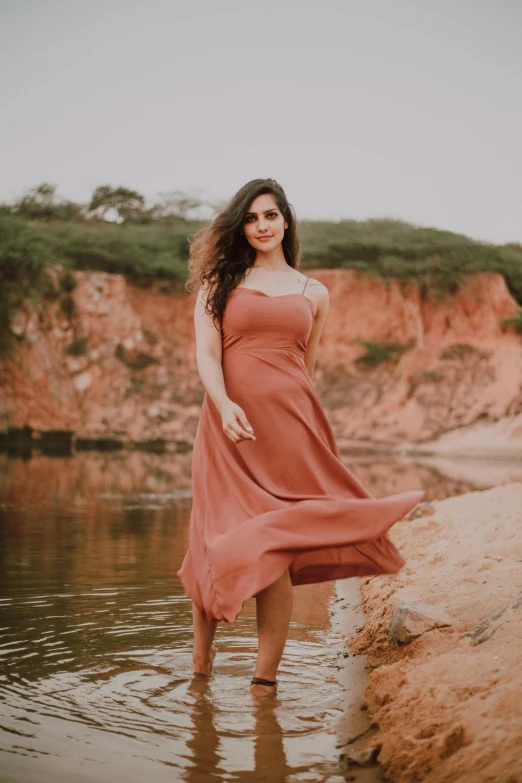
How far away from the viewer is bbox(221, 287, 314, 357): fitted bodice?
3.19 meters

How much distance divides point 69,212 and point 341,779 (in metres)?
27.9

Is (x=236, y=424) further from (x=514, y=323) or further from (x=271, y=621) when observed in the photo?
(x=514, y=323)

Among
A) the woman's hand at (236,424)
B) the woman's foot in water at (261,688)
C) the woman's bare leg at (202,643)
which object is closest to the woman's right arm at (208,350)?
the woman's hand at (236,424)

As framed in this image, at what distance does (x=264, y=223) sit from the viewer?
3.29m

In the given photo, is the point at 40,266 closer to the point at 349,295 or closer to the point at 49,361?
the point at 49,361

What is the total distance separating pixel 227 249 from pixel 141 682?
62.6 inches

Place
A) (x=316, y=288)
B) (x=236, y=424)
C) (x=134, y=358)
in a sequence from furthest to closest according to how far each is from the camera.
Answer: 1. (x=134, y=358)
2. (x=316, y=288)
3. (x=236, y=424)

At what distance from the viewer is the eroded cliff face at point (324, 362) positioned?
23016 mm

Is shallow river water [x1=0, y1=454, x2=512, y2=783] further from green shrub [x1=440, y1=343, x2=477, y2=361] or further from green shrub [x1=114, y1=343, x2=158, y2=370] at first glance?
green shrub [x1=440, y1=343, x2=477, y2=361]

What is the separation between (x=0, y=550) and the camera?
6.20 m

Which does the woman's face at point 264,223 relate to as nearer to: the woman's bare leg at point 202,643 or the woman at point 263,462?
the woman at point 263,462

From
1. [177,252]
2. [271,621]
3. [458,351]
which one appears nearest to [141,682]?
[271,621]

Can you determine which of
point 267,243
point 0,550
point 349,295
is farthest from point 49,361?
point 267,243

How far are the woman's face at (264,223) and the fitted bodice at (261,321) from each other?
21cm
